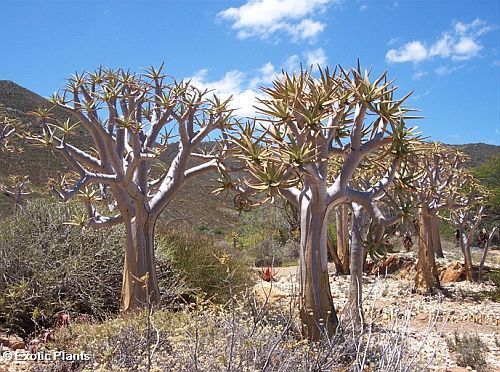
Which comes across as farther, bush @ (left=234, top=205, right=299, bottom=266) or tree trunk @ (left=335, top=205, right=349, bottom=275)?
bush @ (left=234, top=205, right=299, bottom=266)

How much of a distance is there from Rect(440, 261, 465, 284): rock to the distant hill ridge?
11767mm

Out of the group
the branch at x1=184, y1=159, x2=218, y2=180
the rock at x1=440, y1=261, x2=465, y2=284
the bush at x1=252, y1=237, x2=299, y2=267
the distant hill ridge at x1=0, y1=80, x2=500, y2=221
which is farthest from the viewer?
the distant hill ridge at x1=0, y1=80, x2=500, y2=221

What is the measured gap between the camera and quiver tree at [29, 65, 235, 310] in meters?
7.16

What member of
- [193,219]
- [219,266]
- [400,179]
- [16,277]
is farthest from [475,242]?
[16,277]

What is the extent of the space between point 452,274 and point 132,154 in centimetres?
1011

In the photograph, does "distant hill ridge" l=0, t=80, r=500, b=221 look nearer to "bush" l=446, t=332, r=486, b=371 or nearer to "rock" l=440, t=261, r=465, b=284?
"rock" l=440, t=261, r=465, b=284

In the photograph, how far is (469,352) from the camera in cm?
671

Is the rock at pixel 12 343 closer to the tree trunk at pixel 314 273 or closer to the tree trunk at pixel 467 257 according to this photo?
the tree trunk at pixel 314 273

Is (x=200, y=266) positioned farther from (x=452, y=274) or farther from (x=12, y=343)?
(x=452, y=274)

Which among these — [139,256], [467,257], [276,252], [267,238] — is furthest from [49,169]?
[139,256]

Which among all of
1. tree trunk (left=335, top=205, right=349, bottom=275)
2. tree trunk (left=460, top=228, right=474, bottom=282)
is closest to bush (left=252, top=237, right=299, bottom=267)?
tree trunk (left=335, top=205, right=349, bottom=275)

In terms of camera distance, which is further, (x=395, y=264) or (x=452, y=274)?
(x=395, y=264)

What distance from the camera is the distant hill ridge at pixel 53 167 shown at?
99.9 feet

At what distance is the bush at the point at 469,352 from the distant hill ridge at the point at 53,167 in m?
18.6
